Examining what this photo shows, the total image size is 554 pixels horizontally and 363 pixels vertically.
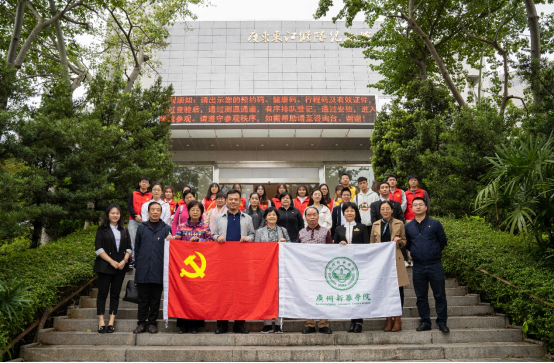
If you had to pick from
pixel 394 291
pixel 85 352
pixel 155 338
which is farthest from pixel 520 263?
pixel 85 352

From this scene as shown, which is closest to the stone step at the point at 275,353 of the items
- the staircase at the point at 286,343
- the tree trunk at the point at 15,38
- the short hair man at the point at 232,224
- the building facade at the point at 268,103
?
the staircase at the point at 286,343

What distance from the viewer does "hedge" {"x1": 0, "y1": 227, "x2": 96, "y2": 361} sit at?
4.96 m

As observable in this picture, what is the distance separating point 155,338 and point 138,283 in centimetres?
78

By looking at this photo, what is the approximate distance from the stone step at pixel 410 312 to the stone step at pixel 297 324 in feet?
0.93

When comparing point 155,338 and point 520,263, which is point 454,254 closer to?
point 520,263

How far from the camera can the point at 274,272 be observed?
5.66 meters

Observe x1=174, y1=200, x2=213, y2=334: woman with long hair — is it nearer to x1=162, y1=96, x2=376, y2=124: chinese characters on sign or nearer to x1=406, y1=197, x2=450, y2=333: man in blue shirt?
x1=406, y1=197, x2=450, y2=333: man in blue shirt

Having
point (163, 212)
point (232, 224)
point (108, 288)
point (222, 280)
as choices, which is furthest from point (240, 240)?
point (163, 212)

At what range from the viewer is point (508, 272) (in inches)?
234

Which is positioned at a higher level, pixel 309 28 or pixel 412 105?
pixel 309 28

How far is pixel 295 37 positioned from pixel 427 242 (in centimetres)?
2186

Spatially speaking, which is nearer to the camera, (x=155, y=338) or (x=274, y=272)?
(x=155, y=338)

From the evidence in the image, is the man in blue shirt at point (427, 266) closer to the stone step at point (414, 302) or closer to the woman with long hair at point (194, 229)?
the stone step at point (414, 302)

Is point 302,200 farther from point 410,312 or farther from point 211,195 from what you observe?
point 410,312
